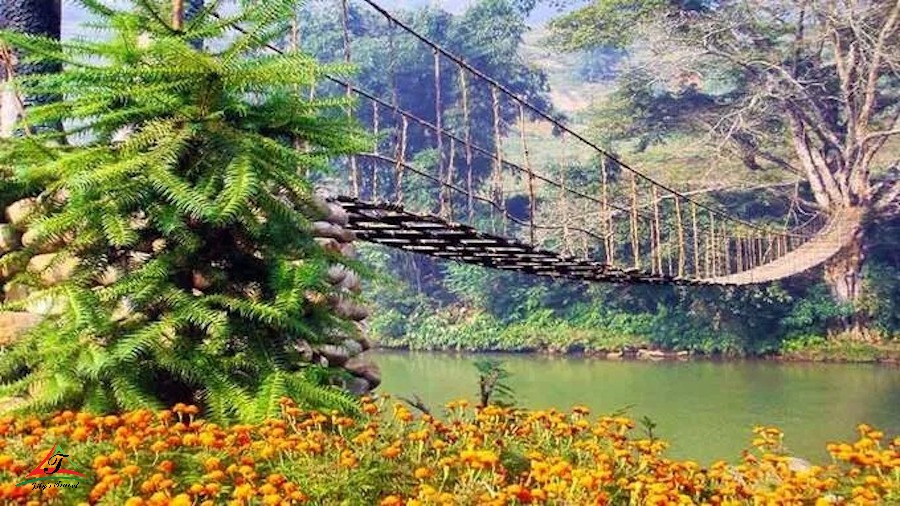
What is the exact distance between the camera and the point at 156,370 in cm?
203

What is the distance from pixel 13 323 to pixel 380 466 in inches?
52.1

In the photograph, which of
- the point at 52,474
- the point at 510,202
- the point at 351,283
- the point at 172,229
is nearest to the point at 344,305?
the point at 351,283

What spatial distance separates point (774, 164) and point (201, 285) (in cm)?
1553

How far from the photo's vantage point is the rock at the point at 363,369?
310 cm

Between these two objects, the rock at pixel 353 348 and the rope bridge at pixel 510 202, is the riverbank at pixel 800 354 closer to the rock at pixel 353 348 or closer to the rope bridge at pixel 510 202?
the rope bridge at pixel 510 202

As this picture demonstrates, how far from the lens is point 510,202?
65.3ft

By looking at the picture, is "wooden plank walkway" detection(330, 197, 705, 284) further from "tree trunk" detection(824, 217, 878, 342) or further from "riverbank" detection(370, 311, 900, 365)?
"tree trunk" detection(824, 217, 878, 342)

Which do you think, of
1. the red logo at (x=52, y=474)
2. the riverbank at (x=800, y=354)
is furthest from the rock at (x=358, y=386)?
the riverbank at (x=800, y=354)

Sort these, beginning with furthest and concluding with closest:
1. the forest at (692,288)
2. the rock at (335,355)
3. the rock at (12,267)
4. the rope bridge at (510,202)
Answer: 1. the forest at (692,288)
2. the rope bridge at (510,202)
3. the rock at (335,355)
4. the rock at (12,267)

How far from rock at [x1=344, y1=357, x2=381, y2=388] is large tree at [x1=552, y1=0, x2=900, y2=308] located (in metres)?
11.3

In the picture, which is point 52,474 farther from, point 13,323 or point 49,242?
point 13,323

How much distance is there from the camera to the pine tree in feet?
6.33

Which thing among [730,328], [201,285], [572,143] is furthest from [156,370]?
[572,143]

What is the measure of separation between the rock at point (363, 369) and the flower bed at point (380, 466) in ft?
3.59
